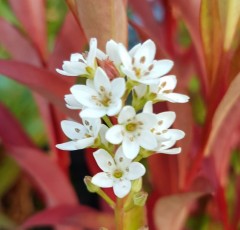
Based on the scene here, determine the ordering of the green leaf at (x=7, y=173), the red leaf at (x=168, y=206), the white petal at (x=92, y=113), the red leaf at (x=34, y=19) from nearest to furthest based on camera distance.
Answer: the white petal at (x=92, y=113), the red leaf at (x=168, y=206), the red leaf at (x=34, y=19), the green leaf at (x=7, y=173)

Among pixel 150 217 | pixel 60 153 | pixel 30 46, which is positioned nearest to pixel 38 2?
pixel 30 46

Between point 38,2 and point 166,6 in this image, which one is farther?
point 166,6

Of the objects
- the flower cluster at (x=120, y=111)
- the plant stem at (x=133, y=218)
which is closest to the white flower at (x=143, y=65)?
the flower cluster at (x=120, y=111)

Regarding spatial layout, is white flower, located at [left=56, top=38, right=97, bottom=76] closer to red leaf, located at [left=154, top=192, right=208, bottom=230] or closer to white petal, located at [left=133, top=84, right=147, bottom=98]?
white petal, located at [left=133, top=84, right=147, bottom=98]

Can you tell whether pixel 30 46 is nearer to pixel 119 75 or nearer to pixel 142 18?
pixel 142 18

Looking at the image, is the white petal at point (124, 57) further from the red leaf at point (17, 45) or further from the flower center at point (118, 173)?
the red leaf at point (17, 45)

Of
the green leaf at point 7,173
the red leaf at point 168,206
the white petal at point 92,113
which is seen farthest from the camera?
the green leaf at point 7,173

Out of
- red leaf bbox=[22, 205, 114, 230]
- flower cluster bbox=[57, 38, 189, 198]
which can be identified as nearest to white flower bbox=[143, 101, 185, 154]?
flower cluster bbox=[57, 38, 189, 198]
